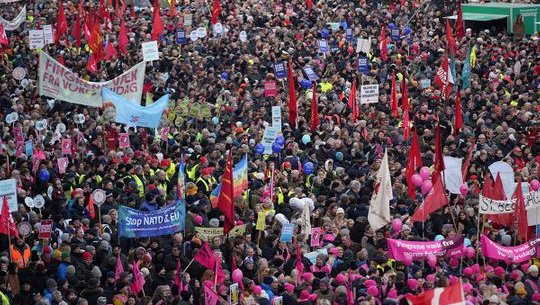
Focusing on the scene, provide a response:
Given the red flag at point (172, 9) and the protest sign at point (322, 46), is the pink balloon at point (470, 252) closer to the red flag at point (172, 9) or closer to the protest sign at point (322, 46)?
the protest sign at point (322, 46)

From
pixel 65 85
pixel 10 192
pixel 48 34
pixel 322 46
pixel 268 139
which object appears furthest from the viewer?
pixel 322 46

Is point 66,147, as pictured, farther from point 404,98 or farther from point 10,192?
point 404,98

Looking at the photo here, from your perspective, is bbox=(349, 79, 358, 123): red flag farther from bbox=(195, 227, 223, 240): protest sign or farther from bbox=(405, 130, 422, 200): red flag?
bbox=(195, 227, 223, 240): protest sign

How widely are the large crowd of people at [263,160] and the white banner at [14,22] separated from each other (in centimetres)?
28

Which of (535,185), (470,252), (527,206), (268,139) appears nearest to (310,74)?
(268,139)

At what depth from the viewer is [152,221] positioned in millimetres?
17422

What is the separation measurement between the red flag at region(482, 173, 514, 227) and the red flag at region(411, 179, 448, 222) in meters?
0.73

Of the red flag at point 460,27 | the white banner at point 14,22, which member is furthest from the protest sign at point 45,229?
the red flag at point 460,27

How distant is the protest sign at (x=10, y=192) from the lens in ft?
59.2

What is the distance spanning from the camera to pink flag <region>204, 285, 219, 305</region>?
50.9ft

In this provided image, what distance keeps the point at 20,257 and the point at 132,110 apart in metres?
5.80

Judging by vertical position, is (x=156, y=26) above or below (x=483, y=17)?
above

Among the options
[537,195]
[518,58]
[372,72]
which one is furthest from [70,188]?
[518,58]

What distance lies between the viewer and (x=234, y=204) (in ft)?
61.3
